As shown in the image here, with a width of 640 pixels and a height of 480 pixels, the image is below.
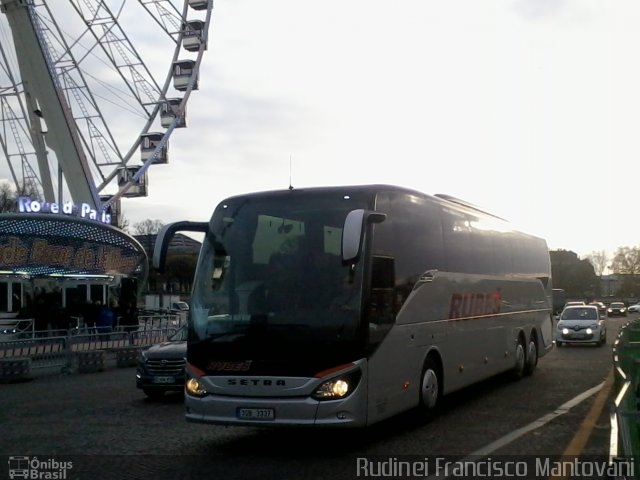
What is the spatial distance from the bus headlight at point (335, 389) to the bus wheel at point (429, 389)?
7.56 feet

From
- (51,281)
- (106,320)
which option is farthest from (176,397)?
(51,281)

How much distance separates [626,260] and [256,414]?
15940cm

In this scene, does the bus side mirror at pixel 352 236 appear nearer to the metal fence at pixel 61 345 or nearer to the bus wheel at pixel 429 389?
the bus wheel at pixel 429 389

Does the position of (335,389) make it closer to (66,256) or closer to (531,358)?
(531,358)

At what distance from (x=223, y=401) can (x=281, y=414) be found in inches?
29.5

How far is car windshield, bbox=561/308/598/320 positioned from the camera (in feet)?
100

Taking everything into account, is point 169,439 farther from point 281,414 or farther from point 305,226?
point 305,226

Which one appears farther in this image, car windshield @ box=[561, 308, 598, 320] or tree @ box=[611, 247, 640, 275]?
tree @ box=[611, 247, 640, 275]

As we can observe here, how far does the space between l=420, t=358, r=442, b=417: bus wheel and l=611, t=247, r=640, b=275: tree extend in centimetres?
15177

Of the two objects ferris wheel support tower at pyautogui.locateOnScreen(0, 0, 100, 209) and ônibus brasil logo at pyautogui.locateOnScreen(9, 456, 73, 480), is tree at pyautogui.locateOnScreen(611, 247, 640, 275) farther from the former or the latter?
ônibus brasil logo at pyautogui.locateOnScreen(9, 456, 73, 480)

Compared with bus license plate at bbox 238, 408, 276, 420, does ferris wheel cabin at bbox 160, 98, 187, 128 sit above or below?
above

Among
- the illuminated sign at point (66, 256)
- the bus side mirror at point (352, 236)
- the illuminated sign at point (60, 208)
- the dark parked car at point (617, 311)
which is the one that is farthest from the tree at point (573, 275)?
the bus side mirror at point (352, 236)

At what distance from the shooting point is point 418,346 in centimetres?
1131

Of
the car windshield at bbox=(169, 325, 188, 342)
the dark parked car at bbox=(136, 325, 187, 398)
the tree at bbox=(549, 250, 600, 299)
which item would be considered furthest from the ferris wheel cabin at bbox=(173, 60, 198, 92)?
the tree at bbox=(549, 250, 600, 299)
